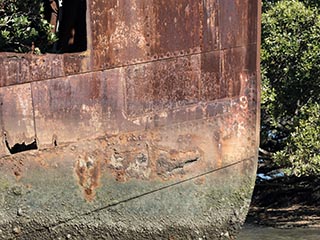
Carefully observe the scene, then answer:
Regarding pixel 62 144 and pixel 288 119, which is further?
pixel 288 119

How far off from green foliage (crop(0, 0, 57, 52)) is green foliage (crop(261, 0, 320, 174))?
775cm

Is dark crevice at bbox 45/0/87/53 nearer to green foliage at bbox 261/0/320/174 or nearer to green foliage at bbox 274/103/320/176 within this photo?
green foliage at bbox 261/0/320/174

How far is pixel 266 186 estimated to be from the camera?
20.9 meters

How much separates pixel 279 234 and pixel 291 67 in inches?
173

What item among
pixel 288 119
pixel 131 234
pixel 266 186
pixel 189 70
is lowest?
pixel 266 186

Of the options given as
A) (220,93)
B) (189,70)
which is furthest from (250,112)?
(189,70)

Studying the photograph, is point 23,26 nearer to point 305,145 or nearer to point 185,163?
point 185,163

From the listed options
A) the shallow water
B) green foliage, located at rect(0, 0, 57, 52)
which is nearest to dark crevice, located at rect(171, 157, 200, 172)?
green foliage, located at rect(0, 0, 57, 52)

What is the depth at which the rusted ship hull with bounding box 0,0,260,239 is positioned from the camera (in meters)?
5.53

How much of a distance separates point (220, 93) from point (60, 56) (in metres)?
1.83

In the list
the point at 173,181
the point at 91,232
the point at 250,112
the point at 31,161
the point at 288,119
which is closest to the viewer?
the point at 31,161

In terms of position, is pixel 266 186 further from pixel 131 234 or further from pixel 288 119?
pixel 131 234

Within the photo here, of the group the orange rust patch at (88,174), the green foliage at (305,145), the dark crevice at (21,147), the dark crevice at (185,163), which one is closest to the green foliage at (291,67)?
the green foliage at (305,145)

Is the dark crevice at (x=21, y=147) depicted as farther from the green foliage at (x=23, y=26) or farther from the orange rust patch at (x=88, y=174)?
the green foliage at (x=23, y=26)
